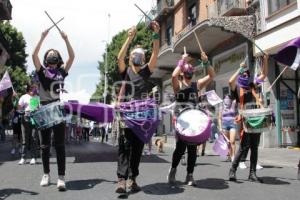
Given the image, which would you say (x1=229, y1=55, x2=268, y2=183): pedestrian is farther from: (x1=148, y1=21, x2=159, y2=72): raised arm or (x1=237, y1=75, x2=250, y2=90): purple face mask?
(x1=148, y1=21, x2=159, y2=72): raised arm

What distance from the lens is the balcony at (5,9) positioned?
25.3 m

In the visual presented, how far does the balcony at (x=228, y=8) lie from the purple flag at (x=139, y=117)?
1461 centimetres

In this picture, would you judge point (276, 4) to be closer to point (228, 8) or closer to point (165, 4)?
point (228, 8)

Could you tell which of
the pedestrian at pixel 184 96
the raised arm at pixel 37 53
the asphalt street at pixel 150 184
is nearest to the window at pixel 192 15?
the asphalt street at pixel 150 184

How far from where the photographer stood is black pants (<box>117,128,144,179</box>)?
6.12 metres

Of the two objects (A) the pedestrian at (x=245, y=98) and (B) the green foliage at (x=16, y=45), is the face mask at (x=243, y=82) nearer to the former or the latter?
(A) the pedestrian at (x=245, y=98)

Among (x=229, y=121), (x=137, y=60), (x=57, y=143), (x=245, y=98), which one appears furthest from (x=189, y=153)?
(x=229, y=121)

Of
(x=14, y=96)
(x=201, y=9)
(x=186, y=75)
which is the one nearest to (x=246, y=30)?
(x=201, y=9)

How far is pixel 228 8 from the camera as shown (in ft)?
67.5

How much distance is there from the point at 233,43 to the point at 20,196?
16667mm

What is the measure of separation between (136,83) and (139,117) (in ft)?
1.64

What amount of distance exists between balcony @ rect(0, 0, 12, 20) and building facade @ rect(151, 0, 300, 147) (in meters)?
9.35

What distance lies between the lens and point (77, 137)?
26828 mm

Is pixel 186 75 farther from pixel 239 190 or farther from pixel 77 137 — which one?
pixel 77 137
